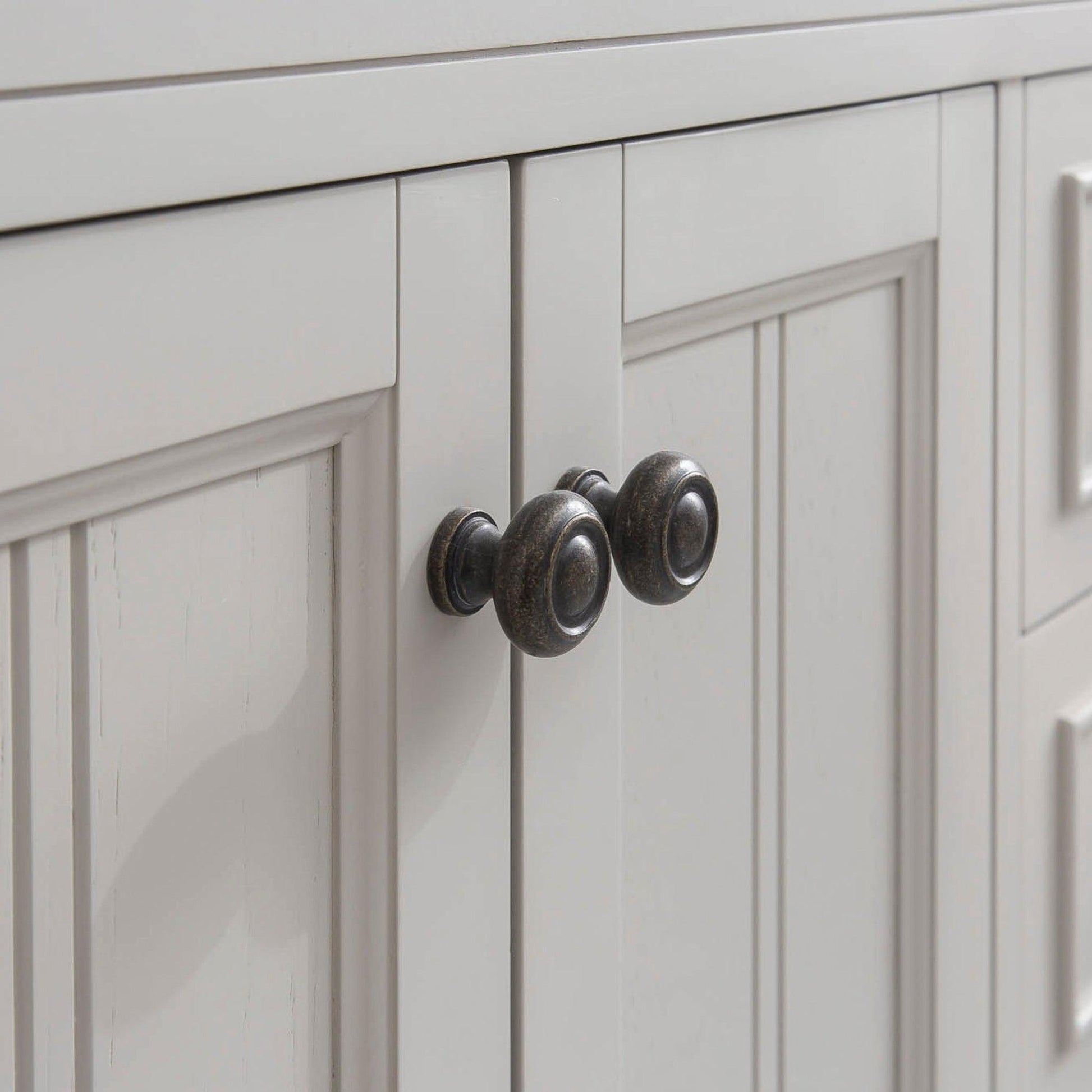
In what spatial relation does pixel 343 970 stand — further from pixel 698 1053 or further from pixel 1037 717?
pixel 1037 717

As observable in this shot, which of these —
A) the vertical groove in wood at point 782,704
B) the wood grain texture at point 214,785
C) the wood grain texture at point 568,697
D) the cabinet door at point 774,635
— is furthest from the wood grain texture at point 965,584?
the wood grain texture at point 214,785

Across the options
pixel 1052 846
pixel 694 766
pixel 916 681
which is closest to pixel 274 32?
pixel 694 766

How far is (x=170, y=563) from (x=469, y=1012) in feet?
0.52

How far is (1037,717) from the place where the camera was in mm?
711

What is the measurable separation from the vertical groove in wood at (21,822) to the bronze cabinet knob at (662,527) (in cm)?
15

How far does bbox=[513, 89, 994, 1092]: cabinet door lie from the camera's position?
0.44 metres

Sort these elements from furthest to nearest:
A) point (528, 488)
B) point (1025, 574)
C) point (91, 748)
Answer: point (1025, 574), point (528, 488), point (91, 748)

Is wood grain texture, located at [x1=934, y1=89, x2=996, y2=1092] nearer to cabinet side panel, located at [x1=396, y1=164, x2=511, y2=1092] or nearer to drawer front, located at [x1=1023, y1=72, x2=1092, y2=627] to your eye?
drawer front, located at [x1=1023, y1=72, x2=1092, y2=627]

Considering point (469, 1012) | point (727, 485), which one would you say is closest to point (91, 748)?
point (469, 1012)

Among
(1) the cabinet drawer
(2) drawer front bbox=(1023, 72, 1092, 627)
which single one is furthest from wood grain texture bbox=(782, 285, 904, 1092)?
(1) the cabinet drawer

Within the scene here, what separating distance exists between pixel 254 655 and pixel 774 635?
23cm

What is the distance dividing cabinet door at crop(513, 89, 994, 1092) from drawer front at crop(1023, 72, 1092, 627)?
4 centimetres

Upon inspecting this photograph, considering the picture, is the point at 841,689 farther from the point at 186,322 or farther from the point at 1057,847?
the point at 186,322

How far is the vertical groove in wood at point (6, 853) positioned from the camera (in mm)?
299
